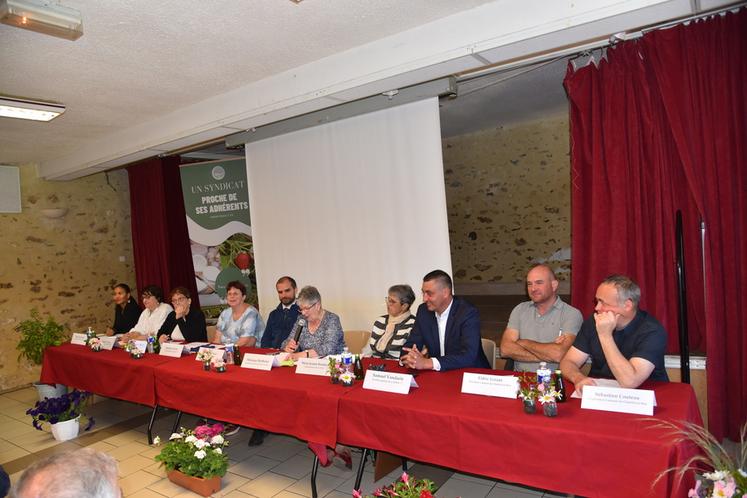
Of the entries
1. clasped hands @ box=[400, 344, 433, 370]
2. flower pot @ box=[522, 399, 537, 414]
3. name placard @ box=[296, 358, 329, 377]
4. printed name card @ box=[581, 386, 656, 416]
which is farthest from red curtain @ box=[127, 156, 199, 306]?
printed name card @ box=[581, 386, 656, 416]

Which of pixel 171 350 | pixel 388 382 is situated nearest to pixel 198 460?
pixel 171 350

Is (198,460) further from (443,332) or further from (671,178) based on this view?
(671,178)

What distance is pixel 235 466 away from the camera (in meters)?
3.17

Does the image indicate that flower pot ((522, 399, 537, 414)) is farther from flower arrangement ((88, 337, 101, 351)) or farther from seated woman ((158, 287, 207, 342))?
flower arrangement ((88, 337, 101, 351))

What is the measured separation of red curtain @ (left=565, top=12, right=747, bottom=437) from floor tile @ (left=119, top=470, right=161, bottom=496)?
298cm

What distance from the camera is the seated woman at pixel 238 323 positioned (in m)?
3.97

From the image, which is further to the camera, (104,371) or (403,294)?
(104,371)

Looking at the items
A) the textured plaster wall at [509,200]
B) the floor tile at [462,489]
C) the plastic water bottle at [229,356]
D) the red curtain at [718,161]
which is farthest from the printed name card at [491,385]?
the textured plaster wall at [509,200]

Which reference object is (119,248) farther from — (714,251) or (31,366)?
(714,251)

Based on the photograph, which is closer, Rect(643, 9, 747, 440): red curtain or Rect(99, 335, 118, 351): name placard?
Rect(643, 9, 747, 440): red curtain

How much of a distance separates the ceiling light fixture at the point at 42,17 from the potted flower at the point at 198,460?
221cm

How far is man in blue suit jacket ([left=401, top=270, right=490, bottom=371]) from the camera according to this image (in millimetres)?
2602

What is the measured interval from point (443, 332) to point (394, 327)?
59 cm

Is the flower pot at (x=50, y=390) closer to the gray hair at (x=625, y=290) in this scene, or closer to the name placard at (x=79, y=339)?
the name placard at (x=79, y=339)
